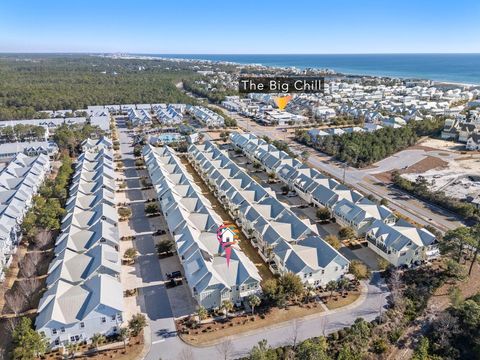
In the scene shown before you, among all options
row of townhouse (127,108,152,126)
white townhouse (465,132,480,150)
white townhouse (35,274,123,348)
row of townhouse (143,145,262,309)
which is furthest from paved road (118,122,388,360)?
row of townhouse (127,108,152,126)

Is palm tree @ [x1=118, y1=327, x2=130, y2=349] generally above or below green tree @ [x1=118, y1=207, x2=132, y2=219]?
below

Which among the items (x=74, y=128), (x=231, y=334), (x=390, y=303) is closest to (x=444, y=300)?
(x=390, y=303)

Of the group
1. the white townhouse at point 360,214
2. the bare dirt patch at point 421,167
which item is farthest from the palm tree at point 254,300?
the bare dirt patch at point 421,167

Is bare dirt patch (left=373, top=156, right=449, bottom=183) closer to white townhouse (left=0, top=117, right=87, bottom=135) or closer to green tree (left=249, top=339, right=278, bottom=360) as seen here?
green tree (left=249, top=339, right=278, bottom=360)

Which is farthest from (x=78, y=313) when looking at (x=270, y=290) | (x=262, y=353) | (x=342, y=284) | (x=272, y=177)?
(x=272, y=177)

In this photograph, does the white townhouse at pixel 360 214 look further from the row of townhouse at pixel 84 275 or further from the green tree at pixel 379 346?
the row of townhouse at pixel 84 275

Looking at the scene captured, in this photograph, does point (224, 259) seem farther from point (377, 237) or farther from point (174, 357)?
point (377, 237)
